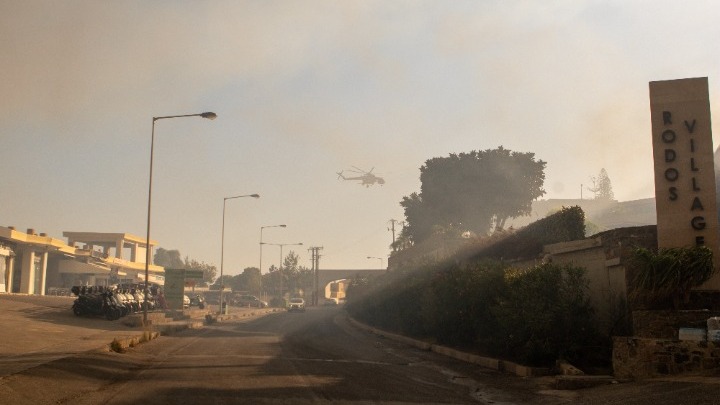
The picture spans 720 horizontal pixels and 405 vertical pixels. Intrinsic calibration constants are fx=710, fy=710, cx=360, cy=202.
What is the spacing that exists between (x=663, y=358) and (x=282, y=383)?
7.53 meters

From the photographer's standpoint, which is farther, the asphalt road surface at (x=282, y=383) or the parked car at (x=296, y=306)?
the parked car at (x=296, y=306)

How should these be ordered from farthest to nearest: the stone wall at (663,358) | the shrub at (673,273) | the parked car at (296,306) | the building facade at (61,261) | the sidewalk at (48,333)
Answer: the parked car at (296,306)
the building facade at (61,261)
the sidewalk at (48,333)
the shrub at (673,273)
the stone wall at (663,358)

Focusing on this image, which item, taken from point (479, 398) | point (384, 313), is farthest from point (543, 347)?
point (384, 313)

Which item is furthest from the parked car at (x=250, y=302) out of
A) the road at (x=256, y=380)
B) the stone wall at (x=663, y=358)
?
the stone wall at (x=663, y=358)

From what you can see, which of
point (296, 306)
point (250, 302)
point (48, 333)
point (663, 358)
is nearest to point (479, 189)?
point (296, 306)

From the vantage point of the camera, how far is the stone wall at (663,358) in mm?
13039

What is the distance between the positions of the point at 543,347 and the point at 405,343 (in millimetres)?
13670

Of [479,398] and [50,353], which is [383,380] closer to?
[479,398]

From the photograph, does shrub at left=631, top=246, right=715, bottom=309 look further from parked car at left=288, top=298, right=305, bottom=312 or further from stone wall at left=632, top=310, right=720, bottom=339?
parked car at left=288, top=298, right=305, bottom=312

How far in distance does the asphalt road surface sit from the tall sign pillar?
6.02m

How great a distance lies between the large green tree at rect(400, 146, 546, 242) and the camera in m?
69.6

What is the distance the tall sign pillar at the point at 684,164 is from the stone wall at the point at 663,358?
17.3 ft

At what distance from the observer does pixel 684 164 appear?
1872 centimetres

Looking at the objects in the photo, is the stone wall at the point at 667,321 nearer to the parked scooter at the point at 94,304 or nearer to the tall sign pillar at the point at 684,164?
the tall sign pillar at the point at 684,164
